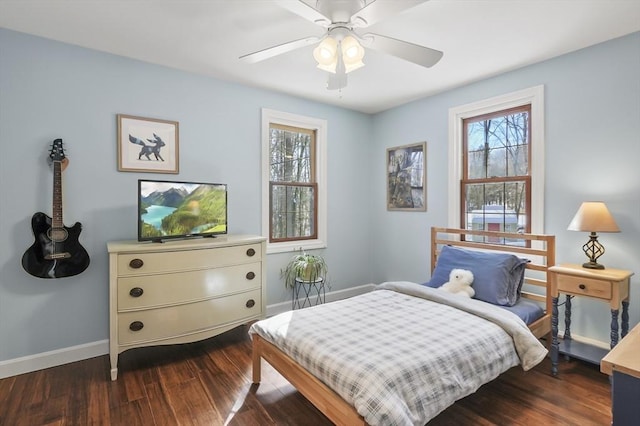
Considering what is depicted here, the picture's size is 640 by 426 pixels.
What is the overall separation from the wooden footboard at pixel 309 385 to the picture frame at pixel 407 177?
262 cm

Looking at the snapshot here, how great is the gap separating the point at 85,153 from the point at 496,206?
388cm

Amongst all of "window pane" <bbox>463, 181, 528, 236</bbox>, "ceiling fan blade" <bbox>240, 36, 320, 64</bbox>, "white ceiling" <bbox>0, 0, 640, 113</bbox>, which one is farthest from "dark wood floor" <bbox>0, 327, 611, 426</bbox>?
"white ceiling" <bbox>0, 0, 640, 113</bbox>

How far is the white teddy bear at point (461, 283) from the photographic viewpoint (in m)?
2.83

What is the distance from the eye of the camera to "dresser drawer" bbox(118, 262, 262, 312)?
8.18 feet

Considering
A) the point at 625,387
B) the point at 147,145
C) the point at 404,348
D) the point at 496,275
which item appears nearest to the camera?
the point at 625,387

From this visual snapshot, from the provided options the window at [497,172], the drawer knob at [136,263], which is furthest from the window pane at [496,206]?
the drawer knob at [136,263]

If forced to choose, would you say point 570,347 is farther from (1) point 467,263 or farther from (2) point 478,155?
(2) point 478,155

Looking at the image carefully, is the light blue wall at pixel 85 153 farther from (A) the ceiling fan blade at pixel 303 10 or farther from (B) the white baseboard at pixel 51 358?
(A) the ceiling fan blade at pixel 303 10

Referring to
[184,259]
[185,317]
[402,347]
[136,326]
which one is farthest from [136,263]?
[402,347]

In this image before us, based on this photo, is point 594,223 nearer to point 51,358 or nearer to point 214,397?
point 214,397

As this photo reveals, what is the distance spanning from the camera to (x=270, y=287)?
3.82 metres

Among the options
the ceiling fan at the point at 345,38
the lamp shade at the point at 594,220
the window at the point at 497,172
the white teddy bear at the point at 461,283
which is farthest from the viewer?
the window at the point at 497,172

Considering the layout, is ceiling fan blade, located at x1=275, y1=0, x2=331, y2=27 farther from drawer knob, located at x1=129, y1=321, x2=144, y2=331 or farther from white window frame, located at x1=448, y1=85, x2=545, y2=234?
drawer knob, located at x1=129, y1=321, x2=144, y2=331

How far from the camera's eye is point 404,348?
1.85m
